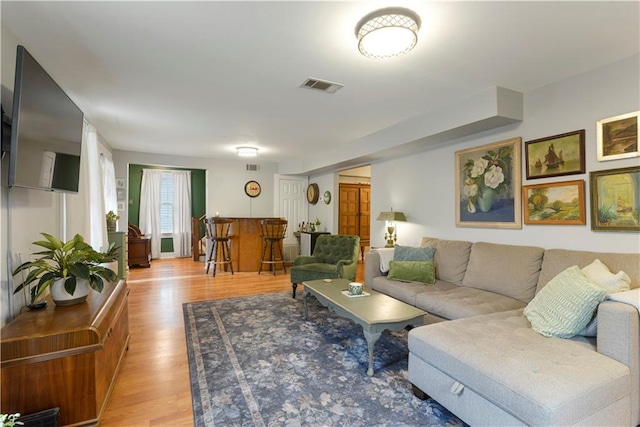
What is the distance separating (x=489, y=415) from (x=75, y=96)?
4.30m

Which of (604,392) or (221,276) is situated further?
(221,276)

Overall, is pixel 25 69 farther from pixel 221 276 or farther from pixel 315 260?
pixel 221 276

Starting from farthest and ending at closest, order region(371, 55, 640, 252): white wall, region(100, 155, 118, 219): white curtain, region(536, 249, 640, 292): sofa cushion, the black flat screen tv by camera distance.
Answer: region(100, 155, 118, 219): white curtain < region(371, 55, 640, 252): white wall < region(536, 249, 640, 292): sofa cushion < the black flat screen tv

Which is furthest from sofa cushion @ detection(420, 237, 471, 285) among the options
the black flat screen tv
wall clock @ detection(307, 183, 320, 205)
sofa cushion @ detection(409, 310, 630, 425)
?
wall clock @ detection(307, 183, 320, 205)

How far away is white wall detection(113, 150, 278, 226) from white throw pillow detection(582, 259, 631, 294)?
20.3 feet

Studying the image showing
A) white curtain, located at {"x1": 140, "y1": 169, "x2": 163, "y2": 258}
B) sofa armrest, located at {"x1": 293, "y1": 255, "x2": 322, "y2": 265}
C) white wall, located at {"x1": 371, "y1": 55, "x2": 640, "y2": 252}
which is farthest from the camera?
white curtain, located at {"x1": 140, "y1": 169, "x2": 163, "y2": 258}

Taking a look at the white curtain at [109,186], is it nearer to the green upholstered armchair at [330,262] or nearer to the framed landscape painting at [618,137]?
the green upholstered armchair at [330,262]

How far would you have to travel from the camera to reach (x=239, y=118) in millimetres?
3930

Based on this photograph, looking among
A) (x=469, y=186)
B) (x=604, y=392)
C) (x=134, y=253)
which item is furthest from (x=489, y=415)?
(x=134, y=253)

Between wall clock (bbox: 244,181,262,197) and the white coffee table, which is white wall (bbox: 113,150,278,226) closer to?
wall clock (bbox: 244,181,262,197)

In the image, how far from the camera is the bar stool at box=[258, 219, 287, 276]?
6199 mm

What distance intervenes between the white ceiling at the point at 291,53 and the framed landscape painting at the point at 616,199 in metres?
0.91

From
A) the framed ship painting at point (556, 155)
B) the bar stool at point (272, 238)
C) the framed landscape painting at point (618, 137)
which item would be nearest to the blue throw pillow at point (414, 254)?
the framed ship painting at point (556, 155)

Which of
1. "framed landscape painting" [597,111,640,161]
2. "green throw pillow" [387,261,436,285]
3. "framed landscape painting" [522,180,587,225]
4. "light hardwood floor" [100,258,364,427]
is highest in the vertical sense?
"framed landscape painting" [597,111,640,161]
